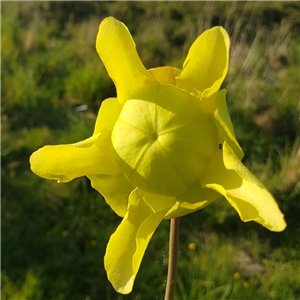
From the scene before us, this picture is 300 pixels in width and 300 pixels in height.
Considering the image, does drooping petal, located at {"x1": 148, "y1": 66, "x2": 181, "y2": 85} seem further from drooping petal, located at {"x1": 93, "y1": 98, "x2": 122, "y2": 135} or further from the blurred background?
the blurred background

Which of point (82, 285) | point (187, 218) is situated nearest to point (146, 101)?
point (82, 285)

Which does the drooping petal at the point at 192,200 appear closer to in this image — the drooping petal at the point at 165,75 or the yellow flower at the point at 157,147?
the yellow flower at the point at 157,147

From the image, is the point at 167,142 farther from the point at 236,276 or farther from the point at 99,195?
the point at 99,195

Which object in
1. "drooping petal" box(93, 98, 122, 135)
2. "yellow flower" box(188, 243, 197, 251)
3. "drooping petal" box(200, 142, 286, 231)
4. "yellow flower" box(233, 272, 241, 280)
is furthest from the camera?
"yellow flower" box(188, 243, 197, 251)

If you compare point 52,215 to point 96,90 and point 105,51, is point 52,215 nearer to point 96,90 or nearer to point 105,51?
point 96,90

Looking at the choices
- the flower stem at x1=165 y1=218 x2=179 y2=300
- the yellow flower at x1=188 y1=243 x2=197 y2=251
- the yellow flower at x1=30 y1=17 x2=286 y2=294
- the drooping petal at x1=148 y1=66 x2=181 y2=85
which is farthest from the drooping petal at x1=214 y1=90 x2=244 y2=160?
the yellow flower at x1=188 y1=243 x2=197 y2=251

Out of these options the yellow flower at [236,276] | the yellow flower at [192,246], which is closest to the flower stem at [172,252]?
the yellow flower at [236,276]
